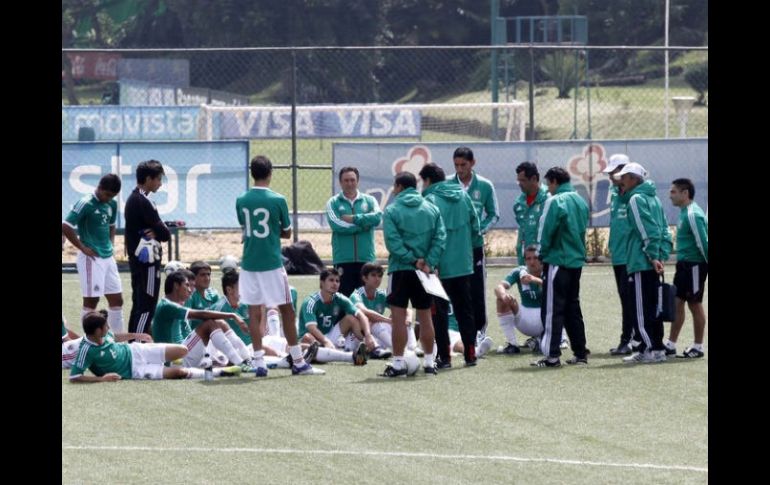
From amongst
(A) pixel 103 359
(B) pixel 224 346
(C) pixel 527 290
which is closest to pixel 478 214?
(C) pixel 527 290

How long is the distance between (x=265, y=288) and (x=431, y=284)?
1299mm

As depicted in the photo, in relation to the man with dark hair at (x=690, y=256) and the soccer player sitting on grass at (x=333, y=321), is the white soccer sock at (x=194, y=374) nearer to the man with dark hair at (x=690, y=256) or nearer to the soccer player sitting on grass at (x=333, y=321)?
the soccer player sitting on grass at (x=333, y=321)

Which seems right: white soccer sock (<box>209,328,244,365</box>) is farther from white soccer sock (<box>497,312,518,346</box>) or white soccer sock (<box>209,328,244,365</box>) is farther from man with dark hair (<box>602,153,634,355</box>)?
man with dark hair (<box>602,153,634,355</box>)

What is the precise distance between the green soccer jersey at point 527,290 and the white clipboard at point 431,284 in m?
1.67

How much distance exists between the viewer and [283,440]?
822 cm

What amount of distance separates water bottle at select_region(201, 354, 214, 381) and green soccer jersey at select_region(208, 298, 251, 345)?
537mm

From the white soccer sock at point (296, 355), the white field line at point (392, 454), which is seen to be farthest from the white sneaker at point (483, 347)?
the white field line at point (392, 454)

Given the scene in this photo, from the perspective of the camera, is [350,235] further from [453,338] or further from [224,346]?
[224,346]

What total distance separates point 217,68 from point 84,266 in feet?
141

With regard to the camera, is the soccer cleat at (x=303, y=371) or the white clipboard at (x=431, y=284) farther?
the soccer cleat at (x=303, y=371)

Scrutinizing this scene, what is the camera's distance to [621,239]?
11.8 meters

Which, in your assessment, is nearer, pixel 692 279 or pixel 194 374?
pixel 194 374

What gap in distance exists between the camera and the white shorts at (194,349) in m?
11.2
